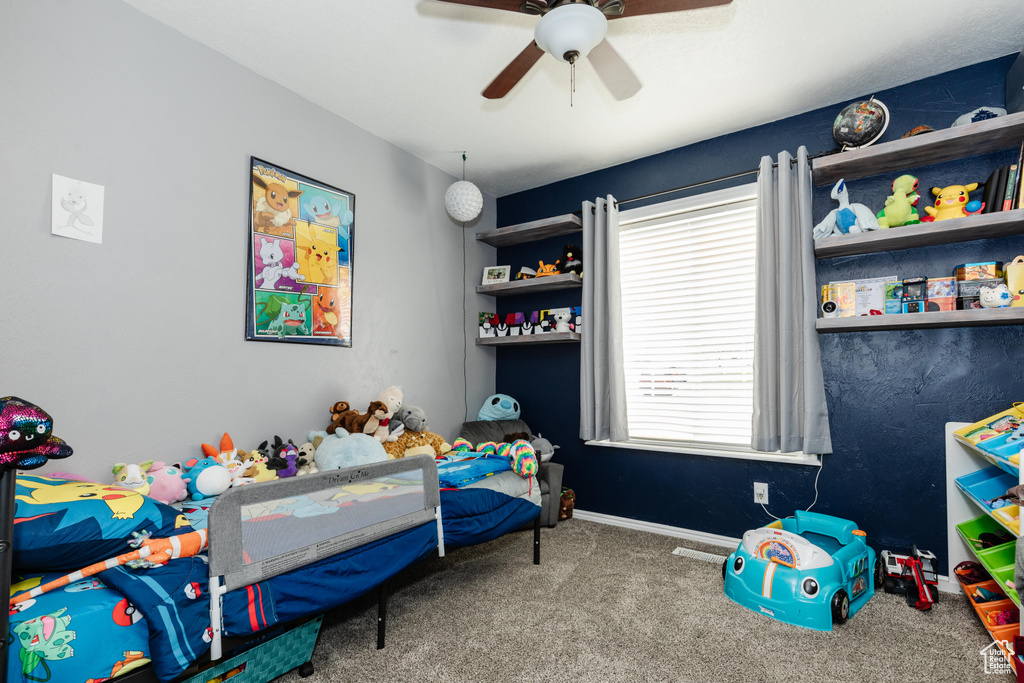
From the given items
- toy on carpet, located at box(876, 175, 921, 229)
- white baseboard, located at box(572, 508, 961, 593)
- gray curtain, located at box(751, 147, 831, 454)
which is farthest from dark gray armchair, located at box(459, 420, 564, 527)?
toy on carpet, located at box(876, 175, 921, 229)

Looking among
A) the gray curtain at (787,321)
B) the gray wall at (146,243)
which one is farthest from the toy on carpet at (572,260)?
the gray wall at (146,243)

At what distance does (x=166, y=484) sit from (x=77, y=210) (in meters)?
1.02

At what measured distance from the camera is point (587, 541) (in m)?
2.90

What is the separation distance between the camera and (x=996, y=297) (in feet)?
6.79

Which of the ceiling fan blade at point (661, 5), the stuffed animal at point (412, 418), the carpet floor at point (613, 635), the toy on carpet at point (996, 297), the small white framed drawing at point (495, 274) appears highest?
the ceiling fan blade at point (661, 5)

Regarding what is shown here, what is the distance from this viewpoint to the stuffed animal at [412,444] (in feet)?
8.54

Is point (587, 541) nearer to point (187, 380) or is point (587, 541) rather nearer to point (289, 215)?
point (187, 380)

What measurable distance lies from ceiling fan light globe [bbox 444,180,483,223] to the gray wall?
54 centimetres

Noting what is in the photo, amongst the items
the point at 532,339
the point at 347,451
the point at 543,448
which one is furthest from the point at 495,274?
the point at 347,451

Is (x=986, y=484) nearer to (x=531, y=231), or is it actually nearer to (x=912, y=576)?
(x=912, y=576)

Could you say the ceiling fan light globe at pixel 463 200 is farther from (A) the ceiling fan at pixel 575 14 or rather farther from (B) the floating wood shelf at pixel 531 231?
(A) the ceiling fan at pixel 575 14

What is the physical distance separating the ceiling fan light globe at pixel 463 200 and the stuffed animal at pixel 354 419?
1.29 meters

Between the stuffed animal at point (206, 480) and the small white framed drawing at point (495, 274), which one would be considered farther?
the small white framed drawing at point (495, 274)

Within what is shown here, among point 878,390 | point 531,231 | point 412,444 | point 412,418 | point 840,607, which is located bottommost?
point 840,607
